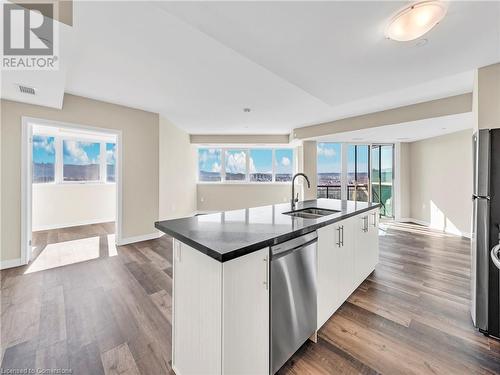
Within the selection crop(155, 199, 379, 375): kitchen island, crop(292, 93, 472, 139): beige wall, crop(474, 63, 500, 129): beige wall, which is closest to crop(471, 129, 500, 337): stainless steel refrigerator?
crop(474, 63, 500, 129): beige wall

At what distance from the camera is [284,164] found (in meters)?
7.23

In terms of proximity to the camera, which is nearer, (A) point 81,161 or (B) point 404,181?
(A) point 81,161

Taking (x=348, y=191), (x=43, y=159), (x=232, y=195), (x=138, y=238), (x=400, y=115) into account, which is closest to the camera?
(x=400, y=115)

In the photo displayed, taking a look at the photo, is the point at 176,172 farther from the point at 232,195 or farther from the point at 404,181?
the point at 404,181

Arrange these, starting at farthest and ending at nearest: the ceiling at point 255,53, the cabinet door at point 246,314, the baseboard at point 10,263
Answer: the baseboard at point 10,263 < the ceiling at point 255,53 < the cabinet door at point 246,314

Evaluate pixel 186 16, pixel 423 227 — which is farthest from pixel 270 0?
pixel 423 227

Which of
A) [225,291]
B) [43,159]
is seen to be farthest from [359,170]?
[43,159]

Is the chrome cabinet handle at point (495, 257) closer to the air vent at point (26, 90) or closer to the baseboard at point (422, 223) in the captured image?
the air vent at point (26, 90)

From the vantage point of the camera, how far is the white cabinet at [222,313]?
1.03 metres

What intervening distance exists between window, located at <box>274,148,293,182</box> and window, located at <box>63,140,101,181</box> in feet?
17.4

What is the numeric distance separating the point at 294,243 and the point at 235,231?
39cm

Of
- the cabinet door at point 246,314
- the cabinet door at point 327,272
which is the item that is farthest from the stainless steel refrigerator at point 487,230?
the cabinet door at point 246,314

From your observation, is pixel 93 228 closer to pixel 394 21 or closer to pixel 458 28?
pixel 394 21

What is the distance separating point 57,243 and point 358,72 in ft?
18.1
